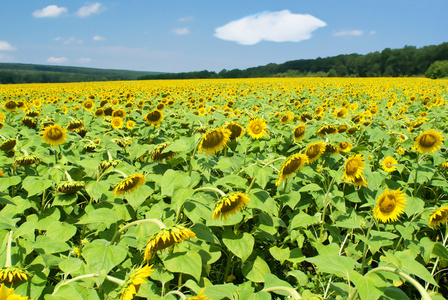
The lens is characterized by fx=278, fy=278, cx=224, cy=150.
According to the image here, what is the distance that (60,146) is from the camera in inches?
118

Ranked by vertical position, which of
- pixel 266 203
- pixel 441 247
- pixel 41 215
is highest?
pixel 266 203

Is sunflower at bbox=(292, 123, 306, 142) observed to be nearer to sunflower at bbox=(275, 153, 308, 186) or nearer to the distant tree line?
sunflower at bbox=(275, 153, 308, 186)

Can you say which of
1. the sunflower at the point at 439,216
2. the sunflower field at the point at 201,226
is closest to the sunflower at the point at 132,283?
the sunflower field at the point at 201,226

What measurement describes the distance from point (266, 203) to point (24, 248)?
1.49 m

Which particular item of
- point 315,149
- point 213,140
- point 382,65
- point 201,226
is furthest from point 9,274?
point 382,65

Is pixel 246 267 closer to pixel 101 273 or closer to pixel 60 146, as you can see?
pixel 101 273

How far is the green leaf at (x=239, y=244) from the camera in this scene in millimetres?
1796

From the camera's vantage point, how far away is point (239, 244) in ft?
6.07

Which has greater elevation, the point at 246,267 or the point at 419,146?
the point at 419,146

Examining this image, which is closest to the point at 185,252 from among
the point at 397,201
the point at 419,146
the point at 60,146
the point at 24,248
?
the point at 24,248

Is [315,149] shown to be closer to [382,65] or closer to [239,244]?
[239,244]

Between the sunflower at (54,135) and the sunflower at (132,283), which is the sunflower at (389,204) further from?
the sunflower at (54,135)

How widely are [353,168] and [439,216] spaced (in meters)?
0.69

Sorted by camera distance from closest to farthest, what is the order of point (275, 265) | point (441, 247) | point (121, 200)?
point (441, 247), point (121, 200), point (275, 265)
